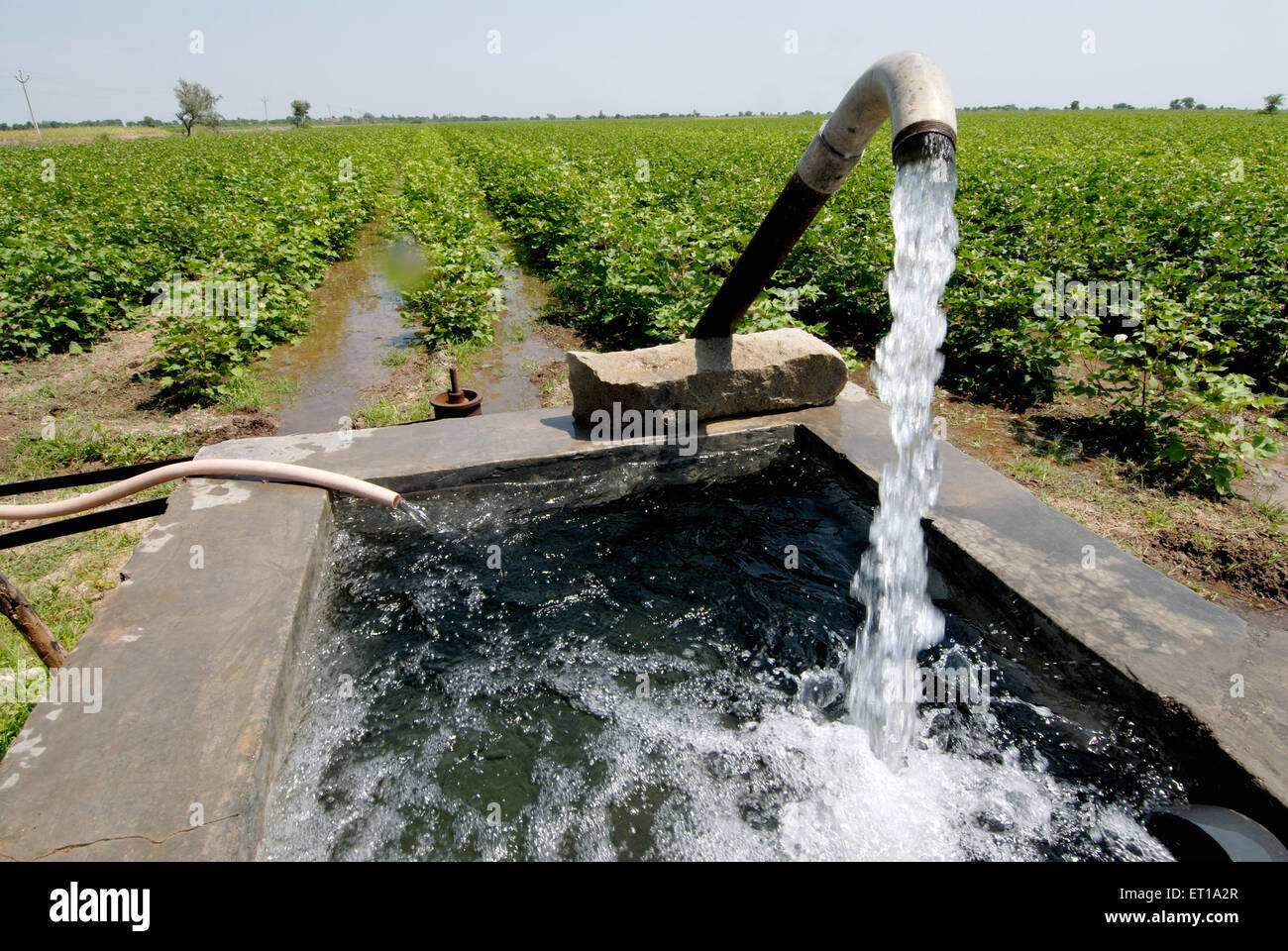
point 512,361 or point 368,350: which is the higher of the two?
point 368,350

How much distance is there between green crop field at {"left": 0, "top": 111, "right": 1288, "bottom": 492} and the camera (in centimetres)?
512

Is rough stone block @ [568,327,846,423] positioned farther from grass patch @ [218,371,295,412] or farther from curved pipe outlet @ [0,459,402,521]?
grass patch @ [218,371,295,412]

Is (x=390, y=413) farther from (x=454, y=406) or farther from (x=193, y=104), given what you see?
(x=193, y=104)

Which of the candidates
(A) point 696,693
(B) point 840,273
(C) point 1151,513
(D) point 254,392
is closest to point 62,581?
(D) point 254,392

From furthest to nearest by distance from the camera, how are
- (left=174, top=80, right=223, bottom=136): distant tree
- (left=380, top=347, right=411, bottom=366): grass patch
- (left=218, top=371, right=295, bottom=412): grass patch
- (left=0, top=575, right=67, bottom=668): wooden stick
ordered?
(left=174, top=80, right=223, bottom=136): distant tree, (left=380, top=347, right=411, bottom=366): grass patch, (left=218, top=371, right=295, bottom=412): grass patch, (left=0, top=575, right=67, bottom=668): wooden stick

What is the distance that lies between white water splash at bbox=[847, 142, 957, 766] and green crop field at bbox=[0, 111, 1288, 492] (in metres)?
2.12

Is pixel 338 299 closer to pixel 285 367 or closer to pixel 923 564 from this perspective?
pixel 285 367

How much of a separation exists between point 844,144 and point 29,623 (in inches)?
151

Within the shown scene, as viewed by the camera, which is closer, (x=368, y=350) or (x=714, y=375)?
(x=714, y=375)

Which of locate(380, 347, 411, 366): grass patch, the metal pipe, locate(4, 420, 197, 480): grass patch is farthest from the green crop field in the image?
the metal pipe

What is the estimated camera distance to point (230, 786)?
1.97 metres

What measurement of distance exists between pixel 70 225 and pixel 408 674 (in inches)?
406

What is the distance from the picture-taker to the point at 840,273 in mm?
7883
